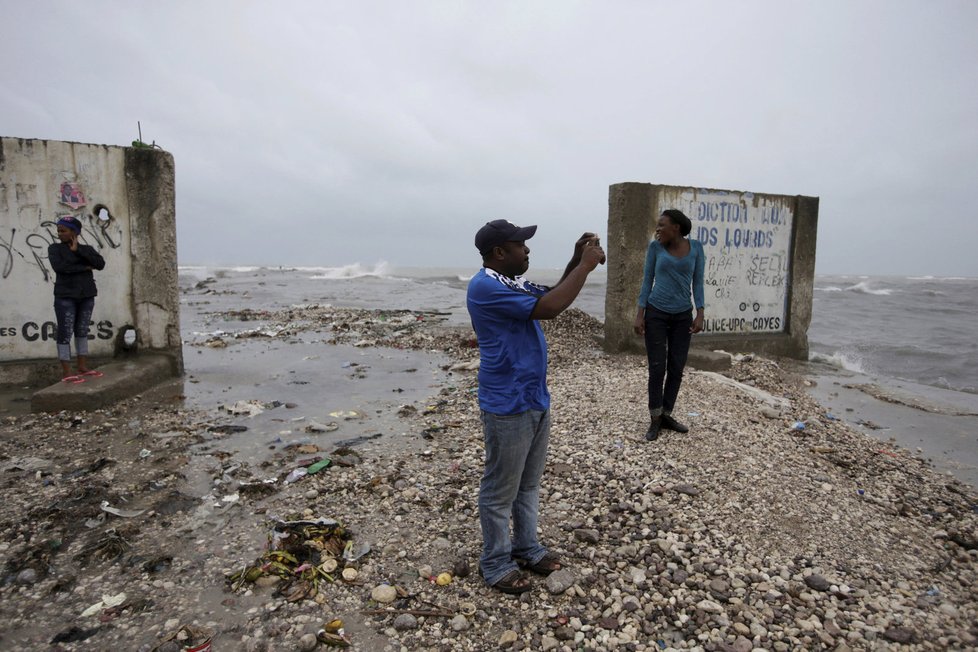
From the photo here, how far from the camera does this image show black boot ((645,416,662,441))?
4.66m

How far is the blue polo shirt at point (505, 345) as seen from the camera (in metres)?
2.64

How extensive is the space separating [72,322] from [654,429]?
6436 millimetres

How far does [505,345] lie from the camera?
2703mm

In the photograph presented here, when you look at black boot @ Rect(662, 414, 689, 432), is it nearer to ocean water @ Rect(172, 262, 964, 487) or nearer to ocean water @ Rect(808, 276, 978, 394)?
ocean water @ Rect(172, 262, 964, 487)

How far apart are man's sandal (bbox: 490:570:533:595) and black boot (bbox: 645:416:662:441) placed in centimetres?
209

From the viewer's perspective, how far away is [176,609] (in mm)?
2826

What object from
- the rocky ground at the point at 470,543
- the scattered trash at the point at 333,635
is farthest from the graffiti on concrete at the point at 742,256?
the scattered trash at the point at 333,635

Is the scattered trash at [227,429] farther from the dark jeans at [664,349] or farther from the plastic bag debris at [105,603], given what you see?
the dark jeans at [664,349]

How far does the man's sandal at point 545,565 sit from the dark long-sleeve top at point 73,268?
5.98 metres

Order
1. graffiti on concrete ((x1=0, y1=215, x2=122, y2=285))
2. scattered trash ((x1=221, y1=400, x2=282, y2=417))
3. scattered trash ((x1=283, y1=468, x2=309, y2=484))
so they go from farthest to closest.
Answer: graffiti on concrete ((x1=0, y1=215, x2=122, y2=285)), scattered trash ((x1=221, y1=400, x2=282, y2=417)), scattered trash ((x1=283, y1=468, x2=309, y2=484))

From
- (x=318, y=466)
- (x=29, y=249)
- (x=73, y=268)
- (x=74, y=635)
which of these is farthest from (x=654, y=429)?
(x=29, y=249)

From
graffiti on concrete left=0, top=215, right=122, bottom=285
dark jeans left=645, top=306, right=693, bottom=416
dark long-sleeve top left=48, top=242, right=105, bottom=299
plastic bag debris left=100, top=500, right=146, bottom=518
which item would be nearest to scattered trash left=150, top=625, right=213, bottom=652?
plastic bag debris left=100, top=500, right=146, bottom=518

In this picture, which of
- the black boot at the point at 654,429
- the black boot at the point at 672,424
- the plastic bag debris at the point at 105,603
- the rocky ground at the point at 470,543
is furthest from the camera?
the black boot at the point at 672,424

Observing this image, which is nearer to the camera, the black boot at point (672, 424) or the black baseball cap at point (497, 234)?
the black baseball cap at point (497, 234)
